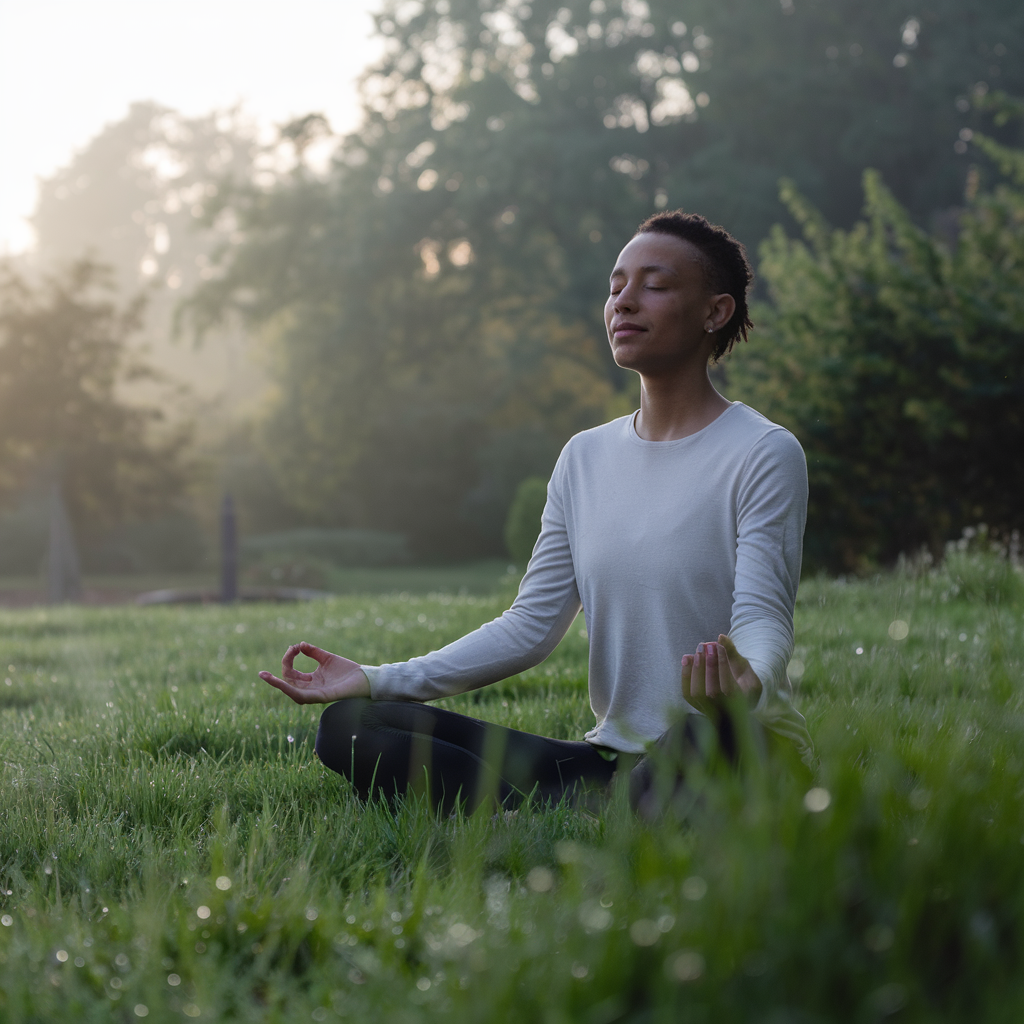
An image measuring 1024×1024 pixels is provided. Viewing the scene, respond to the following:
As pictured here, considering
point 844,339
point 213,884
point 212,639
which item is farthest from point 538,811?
point 844,339

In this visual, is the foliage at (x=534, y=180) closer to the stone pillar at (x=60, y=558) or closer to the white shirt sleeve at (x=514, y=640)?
the stone pillar at (x=60, y=558)

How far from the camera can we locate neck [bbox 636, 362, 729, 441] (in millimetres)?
2898

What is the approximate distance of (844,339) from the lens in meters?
11.1

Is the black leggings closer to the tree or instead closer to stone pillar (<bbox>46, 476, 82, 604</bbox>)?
stone pillar (<bbox>46, 476, 82, 604</bbox>)

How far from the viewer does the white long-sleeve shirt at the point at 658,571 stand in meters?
2.59

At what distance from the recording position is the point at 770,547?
2.54m

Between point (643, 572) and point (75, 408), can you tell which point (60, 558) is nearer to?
point (75, 408)

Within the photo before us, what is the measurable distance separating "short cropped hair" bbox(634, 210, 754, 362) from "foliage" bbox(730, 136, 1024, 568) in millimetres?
7860

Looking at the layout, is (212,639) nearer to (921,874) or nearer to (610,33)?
(921,874)

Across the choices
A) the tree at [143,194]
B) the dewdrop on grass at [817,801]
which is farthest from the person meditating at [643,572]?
the tree at [143,194]

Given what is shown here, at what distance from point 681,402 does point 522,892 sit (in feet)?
5.16

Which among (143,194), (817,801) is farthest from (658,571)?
(143,194)

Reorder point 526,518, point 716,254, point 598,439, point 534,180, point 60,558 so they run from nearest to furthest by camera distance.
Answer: point 716,254
point 598,439
point 60,558
point 526,518
point 534,180

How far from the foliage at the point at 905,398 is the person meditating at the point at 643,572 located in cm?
802
